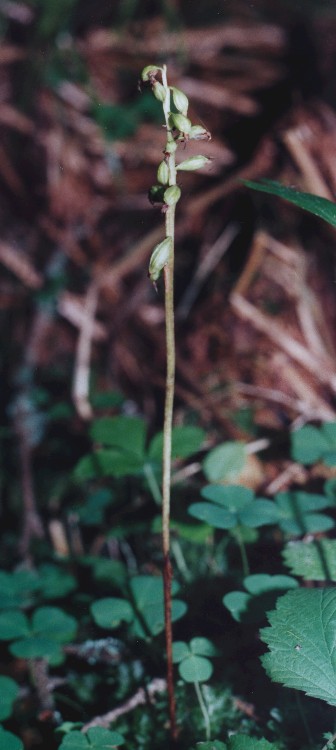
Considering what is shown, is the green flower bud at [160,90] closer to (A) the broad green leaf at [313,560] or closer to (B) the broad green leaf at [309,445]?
(A) the broad green leaf at [313,560]

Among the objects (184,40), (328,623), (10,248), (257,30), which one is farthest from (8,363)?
(257,30)

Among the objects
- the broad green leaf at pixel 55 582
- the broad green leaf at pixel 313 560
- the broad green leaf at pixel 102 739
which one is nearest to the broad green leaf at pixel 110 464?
the broad green leaf at pixel 55 582

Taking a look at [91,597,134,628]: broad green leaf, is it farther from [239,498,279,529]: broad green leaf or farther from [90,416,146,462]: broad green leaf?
[90,416,146,462]: broad green leaf

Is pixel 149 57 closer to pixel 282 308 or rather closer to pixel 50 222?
pixel 50 222

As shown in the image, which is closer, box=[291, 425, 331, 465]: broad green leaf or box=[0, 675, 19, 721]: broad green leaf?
box=[0, 675, 19, 721]: broad green leaf

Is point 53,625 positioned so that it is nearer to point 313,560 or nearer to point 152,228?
point 313,560

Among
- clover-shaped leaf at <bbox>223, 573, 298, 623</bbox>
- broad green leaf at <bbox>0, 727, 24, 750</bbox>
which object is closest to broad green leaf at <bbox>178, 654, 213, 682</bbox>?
clover-shaped leaf at <bbox>223, 573, 298, 623</bbox>
